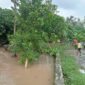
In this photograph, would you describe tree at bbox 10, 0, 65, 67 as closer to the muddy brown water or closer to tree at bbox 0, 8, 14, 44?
the muddy brown water

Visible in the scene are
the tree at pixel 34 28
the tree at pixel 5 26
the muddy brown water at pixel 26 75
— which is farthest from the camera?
the tree at pixel 5 26

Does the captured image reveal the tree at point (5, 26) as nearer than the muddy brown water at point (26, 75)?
No

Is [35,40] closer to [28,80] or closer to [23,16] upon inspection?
[28,80]

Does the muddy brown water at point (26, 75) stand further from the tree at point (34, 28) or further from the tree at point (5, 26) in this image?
the tree at point (5, 26)

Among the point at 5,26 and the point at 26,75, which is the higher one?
the point at 5,26

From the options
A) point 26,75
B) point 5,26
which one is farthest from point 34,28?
point 5,26

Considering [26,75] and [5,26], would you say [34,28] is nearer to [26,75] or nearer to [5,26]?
[26,75]

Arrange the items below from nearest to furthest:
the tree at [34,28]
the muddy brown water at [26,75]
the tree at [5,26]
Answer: the muddy brown water at [26,75] → the tree at [34,28] → the tree at [5,26]

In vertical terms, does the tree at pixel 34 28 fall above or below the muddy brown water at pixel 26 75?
above

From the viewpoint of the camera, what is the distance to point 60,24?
24.3m

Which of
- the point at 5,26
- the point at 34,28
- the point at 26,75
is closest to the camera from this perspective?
the point at 26,75

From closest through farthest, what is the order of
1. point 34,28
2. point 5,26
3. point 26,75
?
point 26,75
point 34,28
point 5,26

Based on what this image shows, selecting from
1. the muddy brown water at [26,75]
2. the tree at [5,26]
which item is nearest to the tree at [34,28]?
the muddy brown water at [26,75]

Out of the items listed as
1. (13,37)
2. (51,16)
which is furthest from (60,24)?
(13,37)
